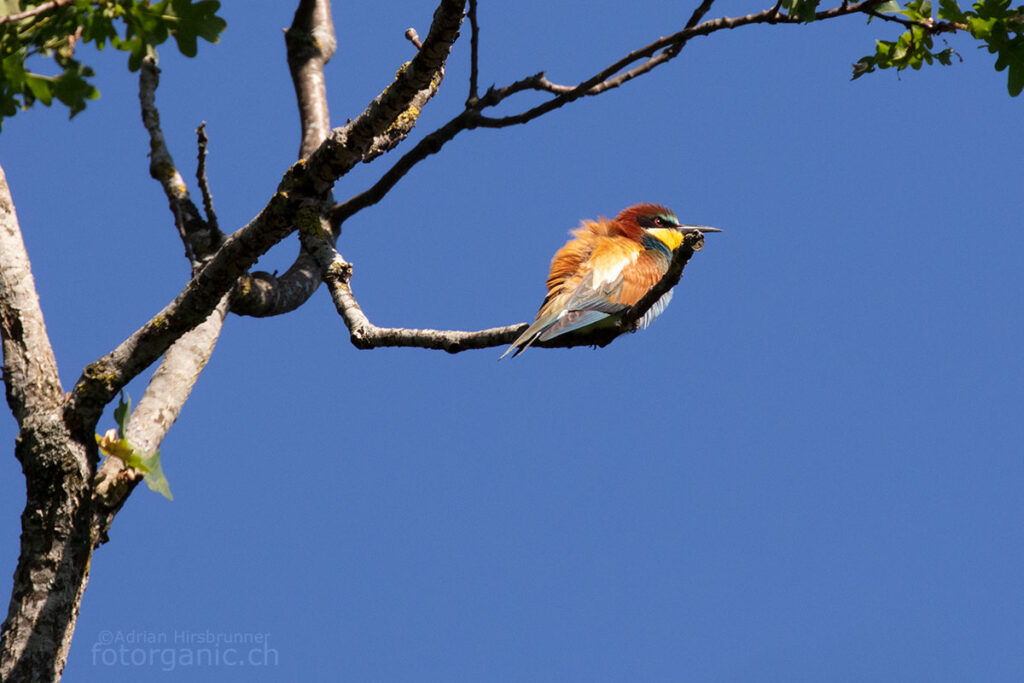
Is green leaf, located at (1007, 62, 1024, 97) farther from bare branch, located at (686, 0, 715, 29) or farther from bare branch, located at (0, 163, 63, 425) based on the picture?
bare branch, located at (0, 163, 63, 425)

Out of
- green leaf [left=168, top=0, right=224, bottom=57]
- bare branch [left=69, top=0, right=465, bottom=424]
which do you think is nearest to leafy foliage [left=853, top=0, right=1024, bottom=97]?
bare branch [left=69, top=0, right=465, bottom=424]

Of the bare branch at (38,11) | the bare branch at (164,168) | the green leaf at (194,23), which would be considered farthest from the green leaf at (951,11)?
the bare branch at (164,168)

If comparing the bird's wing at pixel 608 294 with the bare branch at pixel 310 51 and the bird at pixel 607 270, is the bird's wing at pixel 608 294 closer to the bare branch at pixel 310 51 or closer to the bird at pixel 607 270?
the bird at pixel 607 270

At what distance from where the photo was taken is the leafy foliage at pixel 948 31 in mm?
3350

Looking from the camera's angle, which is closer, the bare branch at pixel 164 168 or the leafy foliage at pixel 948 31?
the leafy foliage at pixel 948 31

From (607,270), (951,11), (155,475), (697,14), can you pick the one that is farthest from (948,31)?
(155,475)

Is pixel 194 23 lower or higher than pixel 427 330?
higher

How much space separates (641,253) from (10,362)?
2.91 metres

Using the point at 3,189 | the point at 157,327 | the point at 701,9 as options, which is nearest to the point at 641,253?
the point at 701,9

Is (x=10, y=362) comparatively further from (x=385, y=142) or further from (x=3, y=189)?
(x=385, y=142)

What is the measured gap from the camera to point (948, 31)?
362 centimetres

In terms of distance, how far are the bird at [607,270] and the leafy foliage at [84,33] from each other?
1.44m

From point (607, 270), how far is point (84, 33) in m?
2.77

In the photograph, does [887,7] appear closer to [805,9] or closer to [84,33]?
[805,9]
